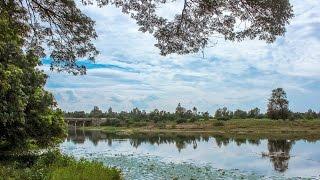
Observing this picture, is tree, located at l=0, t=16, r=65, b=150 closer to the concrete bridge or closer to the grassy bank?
the grassy bank

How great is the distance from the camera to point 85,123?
172 meters

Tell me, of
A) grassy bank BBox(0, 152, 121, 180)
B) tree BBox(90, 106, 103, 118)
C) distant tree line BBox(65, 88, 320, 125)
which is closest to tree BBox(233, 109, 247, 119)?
distant tree line BBox(65, 88, 320, 125)

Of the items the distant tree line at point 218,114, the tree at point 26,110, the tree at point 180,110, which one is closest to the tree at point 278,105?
the distant tree line at point 218,114

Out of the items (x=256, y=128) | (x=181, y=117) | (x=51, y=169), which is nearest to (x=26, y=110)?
(x=51, y=169)

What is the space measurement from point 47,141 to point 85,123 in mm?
141827

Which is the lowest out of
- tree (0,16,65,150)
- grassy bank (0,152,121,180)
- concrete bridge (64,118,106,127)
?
grassy bank (0,152,121,180)

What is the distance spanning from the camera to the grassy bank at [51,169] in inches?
787

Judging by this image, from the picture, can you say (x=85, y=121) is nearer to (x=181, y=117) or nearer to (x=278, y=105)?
(x=181, y=117)

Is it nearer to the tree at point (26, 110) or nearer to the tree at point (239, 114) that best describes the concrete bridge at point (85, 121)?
the tree at point (239, 114)

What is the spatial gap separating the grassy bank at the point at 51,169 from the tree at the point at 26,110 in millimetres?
1430

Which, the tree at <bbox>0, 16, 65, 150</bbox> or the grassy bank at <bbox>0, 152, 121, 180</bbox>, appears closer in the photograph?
the grassy bank at <bbox>0, 152, 121, 180</bbox>

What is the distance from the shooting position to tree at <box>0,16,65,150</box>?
24.0m

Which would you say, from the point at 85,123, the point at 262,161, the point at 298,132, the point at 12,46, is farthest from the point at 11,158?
the point at 85,123

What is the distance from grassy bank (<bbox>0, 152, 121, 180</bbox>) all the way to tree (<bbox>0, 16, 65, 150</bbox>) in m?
1.43
